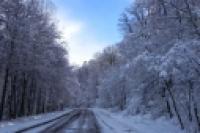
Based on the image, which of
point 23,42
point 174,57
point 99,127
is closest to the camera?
point 174,57

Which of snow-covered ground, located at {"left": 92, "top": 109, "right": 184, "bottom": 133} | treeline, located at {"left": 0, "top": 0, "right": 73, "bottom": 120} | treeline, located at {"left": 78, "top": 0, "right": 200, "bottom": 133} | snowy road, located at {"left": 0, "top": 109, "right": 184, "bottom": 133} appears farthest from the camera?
treeline, located at {"left": 0, "top": 0, "right": 73, "bottom": 120}

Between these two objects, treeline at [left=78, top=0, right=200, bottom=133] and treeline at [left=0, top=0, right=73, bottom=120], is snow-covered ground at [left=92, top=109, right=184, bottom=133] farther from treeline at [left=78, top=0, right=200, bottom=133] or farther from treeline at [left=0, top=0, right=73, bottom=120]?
treeline at [left=0, top=0, right=73, bottom=120]

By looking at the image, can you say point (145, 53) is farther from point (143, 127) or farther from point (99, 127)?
point (99, 127)

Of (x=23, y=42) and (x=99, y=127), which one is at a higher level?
(x=23, y=42)

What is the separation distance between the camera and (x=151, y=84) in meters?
23.1

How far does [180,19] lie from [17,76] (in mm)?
23763

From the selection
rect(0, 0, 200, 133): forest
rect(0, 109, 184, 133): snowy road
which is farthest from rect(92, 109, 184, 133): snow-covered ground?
rect(0, 0, 200, 133): forest

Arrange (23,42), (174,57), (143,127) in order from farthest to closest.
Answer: (23,42) < (143,127) < (174,57)

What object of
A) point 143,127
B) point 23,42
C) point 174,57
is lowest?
point 143,127

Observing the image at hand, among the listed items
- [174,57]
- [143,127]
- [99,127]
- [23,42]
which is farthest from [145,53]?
[23,42]

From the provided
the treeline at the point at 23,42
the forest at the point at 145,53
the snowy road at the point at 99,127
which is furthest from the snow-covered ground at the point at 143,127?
the treeline at the point at 23,42

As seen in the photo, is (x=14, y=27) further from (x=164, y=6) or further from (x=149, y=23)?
(x=164, y=6)

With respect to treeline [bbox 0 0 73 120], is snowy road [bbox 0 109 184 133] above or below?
below

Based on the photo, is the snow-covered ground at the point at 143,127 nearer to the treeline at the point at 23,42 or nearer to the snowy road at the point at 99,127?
the snowy road at the point at 99,127
